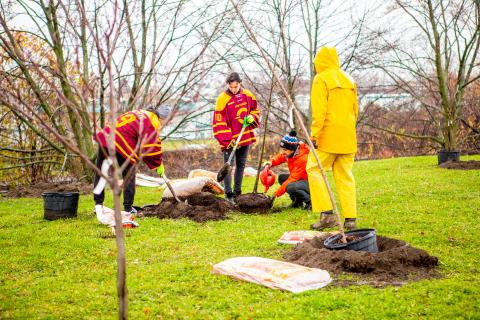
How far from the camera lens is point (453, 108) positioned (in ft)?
48.2

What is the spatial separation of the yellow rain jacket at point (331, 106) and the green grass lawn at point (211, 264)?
45.6 inches

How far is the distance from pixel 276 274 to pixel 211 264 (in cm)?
86

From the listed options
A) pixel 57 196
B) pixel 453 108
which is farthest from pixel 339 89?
pixel 453 108

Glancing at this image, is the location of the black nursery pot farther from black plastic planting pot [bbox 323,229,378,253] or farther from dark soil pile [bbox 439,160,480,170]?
black plastic planting pot [bbox 323,229,378,253]

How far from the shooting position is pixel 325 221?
6.70m

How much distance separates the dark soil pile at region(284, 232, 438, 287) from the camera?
15.2 ft

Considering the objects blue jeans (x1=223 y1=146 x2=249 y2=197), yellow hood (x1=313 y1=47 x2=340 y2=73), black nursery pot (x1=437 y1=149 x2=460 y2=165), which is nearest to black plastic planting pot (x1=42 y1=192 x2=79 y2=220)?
blue jeans (x1=223 y1=146 x2=249 y2=197)

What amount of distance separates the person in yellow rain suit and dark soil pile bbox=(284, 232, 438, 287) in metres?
1.50

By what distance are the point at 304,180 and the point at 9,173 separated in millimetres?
8346

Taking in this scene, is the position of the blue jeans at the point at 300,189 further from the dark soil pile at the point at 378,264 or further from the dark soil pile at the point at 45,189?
the dark soil pile at the point at 45,189

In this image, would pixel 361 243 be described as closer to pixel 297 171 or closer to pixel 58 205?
pixel 297 171

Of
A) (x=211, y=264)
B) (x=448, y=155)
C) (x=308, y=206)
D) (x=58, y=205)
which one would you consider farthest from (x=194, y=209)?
(x=448, y=155)

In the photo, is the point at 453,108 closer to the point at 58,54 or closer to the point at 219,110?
the point at 219,110

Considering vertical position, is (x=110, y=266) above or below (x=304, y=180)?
below
